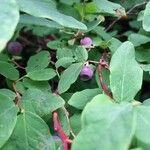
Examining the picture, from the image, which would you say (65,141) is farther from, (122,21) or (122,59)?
(122,21)

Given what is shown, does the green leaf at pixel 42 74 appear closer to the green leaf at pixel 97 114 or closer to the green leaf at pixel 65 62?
the green leaf at pixel 65 62

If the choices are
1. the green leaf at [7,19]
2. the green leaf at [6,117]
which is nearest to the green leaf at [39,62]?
Result: the green leaf at [6,117]

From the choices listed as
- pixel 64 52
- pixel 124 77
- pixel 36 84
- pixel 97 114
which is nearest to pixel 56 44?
pixel 64 52

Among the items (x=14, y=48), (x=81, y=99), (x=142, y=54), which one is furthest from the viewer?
(x=14, y=48)

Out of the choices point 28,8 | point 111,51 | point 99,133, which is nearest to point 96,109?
point 99,133

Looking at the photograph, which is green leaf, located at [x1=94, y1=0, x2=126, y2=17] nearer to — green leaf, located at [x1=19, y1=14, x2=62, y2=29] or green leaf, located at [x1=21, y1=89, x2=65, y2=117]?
green leaf, located at [x1=19, y1=14, x2=62, y2=29]

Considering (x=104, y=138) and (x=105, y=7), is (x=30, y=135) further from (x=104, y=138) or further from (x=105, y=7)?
(x=105, y=7)
